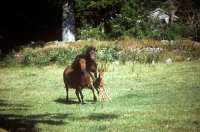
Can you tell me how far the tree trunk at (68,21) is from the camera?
26.4m

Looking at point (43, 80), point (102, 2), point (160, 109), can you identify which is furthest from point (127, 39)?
point (160, 109)

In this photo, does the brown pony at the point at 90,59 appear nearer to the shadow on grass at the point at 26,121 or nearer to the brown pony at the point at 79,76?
the brown pony at the point at 79,76

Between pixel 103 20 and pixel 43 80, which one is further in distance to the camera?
pixel 103 20

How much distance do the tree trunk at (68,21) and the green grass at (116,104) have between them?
10.4m

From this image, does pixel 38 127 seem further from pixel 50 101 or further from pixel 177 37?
pixel 177 37

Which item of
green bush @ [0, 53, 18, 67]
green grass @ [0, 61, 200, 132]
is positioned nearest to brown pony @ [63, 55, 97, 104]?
green grass @ [0, 61, 200, 132]

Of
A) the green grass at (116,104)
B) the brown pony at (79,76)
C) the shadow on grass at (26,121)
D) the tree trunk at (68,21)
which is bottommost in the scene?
the shadow on grass at (26,121)

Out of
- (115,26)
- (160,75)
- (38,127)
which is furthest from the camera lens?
(115,26)

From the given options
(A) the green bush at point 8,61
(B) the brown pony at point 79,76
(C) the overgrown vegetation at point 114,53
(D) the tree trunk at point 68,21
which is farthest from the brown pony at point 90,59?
(D) the tree trunk at point 68,21

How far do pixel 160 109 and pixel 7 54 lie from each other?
54.5 feet

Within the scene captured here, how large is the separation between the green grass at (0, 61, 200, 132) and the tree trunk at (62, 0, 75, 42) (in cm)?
1036

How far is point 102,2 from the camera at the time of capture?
26938 millimetres

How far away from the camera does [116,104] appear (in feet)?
33.0

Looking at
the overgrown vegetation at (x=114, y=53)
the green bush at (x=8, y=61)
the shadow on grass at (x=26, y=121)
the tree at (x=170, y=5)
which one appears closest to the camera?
the shadow on grass at (x=26, y=121)
